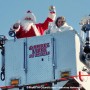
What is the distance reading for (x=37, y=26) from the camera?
47.4 feet

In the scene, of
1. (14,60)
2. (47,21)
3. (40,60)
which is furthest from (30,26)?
(40,60)

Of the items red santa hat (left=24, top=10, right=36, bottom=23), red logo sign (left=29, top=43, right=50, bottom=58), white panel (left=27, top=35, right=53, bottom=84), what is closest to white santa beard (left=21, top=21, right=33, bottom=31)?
red santa hat (left=24, top=10, right=36, bottom=23)

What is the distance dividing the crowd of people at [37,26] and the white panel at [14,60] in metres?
0.76

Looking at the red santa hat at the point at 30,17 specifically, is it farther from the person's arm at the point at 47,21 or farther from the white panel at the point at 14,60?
the white panel at the point at 14,60

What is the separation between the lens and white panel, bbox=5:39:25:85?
1258 centimetres

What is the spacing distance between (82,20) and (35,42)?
4.19 feet

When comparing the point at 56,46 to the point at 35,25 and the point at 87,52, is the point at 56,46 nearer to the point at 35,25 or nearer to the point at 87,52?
the point at 87,52

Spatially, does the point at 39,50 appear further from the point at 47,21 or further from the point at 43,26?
the point at 47,21

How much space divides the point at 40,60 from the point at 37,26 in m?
2.17

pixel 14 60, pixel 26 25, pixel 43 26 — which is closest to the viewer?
pixel 14 60

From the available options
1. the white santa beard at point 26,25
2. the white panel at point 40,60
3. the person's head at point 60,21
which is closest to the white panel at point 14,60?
the white panel at point 40,60

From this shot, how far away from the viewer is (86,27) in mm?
12680

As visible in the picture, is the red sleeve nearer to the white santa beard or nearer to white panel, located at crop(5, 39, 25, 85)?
the white santa beard

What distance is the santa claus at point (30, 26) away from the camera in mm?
13711
